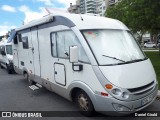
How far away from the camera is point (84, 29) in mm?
5215

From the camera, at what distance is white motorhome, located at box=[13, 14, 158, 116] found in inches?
179

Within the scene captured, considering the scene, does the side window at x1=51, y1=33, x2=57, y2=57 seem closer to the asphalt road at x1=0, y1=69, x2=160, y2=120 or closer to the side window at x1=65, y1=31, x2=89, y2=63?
the side window at x1=65, y1=31, x2=89, y2=63

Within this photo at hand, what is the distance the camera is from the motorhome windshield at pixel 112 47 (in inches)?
191

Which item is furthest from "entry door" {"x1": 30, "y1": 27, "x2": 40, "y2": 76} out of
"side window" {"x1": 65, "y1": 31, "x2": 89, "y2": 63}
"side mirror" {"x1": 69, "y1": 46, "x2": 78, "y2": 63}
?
"side mirror" {"x1": 69, "y1": 46, "x2": 78, "y2": 63}

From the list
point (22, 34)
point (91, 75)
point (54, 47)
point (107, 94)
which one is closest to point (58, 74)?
point (54, 47)

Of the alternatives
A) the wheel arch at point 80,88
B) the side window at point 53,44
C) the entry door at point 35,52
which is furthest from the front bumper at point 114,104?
the entry door at point 35,52

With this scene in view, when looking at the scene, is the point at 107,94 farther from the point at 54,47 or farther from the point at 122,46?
the point at 54,47

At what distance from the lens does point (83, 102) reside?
516 cm

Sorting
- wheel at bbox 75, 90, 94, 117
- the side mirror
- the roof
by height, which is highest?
the roof

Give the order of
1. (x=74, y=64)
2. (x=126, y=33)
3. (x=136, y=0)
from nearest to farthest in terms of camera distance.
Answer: (x=74, y=64), (x=126, y=33), (x=136, y=0)

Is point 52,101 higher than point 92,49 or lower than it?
lower

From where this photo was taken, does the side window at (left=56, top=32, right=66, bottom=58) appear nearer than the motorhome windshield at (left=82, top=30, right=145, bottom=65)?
No

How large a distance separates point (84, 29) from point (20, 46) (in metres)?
4.95

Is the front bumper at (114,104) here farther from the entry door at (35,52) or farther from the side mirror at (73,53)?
the entry door at (35,52)
